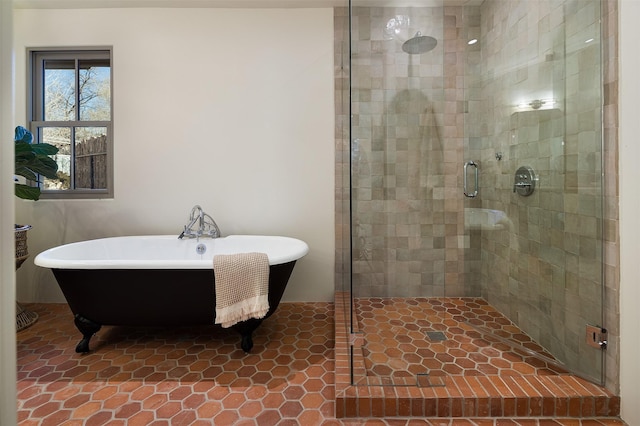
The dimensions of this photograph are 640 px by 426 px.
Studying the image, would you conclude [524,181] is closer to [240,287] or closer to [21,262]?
[240,287]

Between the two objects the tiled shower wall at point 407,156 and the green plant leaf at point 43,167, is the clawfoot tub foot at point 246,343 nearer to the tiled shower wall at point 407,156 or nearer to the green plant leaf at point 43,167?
the tiled shower wall at point 407,156

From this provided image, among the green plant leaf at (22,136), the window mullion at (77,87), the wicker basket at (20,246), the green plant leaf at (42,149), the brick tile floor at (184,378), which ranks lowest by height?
the brick tile floor at (184,378)

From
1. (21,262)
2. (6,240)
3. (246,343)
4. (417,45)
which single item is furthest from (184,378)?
(417,45)

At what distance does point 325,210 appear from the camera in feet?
8.77

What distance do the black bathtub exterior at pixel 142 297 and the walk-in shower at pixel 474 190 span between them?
85cm

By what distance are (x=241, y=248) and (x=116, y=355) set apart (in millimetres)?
1054

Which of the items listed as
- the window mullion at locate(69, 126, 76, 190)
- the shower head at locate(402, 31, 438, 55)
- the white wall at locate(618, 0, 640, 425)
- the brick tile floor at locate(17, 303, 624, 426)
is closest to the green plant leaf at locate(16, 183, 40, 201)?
the window mullion at locate(69, 126, 76, 190)

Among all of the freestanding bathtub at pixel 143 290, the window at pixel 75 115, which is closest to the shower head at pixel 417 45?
the freestanding bathtub at pixel 143 290

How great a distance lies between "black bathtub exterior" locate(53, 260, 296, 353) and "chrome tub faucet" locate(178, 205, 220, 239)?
2.42 ft

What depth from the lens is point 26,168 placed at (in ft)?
7.23

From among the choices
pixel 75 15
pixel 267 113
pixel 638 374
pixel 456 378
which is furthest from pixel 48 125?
pixel 638 374

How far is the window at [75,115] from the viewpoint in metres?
2.72

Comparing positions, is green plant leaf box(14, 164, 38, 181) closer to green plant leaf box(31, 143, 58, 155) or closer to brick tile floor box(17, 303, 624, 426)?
green plant leaf box(31, 143, 58, 155)

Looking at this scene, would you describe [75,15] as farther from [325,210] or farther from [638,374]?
[638,374]
